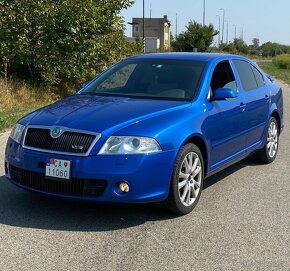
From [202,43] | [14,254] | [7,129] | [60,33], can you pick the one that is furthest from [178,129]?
[202,43]

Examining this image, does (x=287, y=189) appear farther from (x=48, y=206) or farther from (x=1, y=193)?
(x=1, y=193)

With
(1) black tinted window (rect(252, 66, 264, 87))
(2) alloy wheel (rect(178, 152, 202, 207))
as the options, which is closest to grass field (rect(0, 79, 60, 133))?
(1) black tinted window (rect(252, 66, 264, 87))

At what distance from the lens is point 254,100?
6578 mm

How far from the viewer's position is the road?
12.6 feet

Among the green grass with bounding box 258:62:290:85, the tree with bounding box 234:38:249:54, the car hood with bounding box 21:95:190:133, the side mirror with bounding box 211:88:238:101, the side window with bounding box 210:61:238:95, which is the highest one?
the side window with bounding box 210:61:238:95

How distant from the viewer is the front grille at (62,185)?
14.5ft

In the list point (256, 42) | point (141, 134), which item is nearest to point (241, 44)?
point (256, 42)

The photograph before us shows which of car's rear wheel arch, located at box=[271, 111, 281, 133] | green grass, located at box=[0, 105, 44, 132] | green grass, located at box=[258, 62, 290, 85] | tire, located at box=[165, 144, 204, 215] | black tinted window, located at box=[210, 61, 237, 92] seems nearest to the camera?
tire, located at box=[165, 144, 204, 215]

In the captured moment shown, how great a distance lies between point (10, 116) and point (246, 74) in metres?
A: 6.36

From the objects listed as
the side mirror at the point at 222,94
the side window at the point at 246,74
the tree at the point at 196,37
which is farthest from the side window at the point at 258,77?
the tree at the point at 196,37

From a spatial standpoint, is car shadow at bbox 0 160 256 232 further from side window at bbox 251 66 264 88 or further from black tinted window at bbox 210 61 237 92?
side window at bbox 251 66 264 88

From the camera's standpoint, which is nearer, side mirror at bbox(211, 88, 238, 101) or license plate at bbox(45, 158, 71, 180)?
license plate at bbox(45, 158, 71, 180)

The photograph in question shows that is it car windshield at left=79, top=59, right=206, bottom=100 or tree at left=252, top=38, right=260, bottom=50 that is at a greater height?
car windshield at left=79, top=59, right=206, bottom=100

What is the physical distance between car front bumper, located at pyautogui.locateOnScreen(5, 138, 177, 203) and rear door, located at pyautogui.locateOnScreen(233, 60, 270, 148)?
6.87 feet
